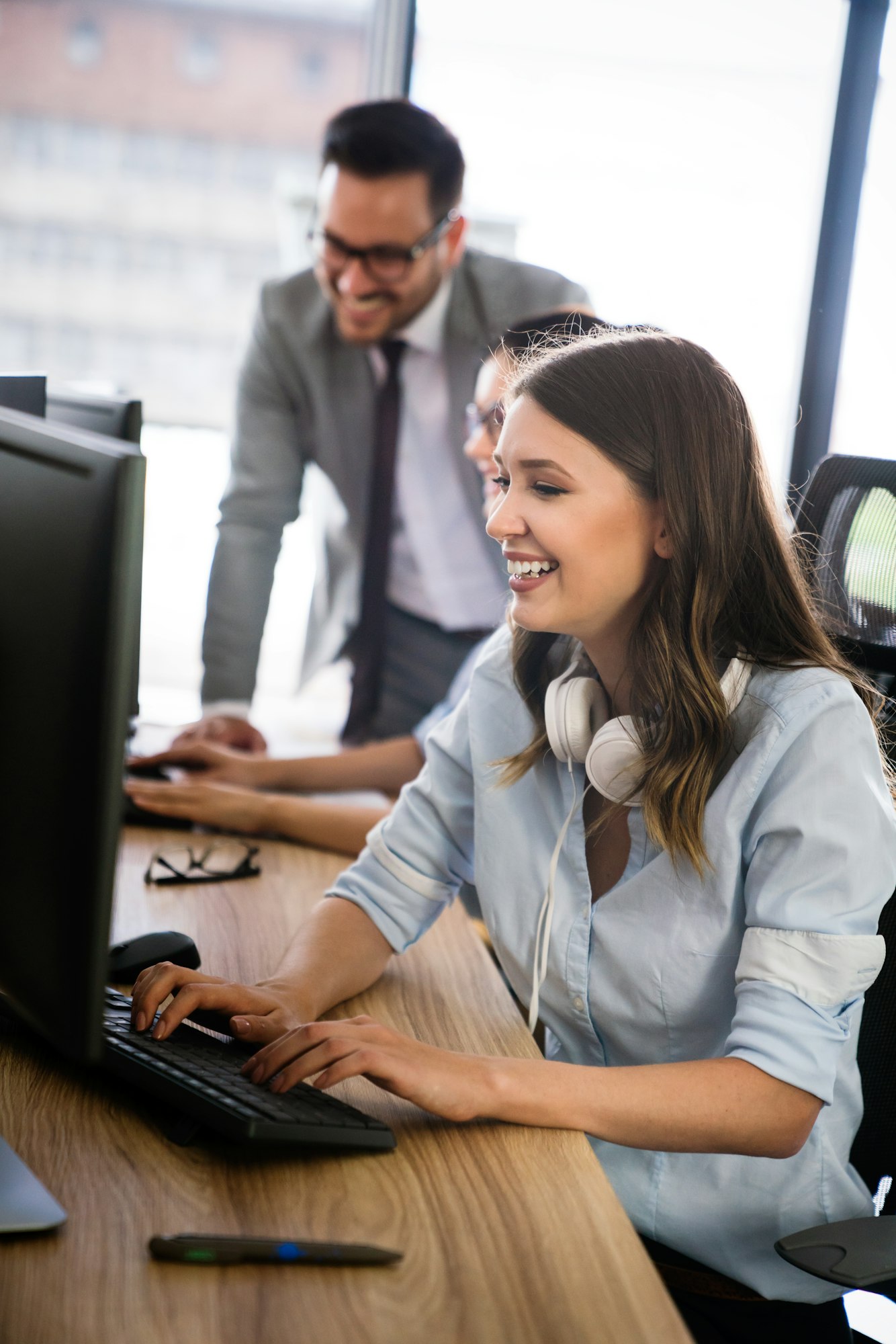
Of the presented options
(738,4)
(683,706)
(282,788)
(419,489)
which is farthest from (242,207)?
(683,706)

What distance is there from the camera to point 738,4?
3029 mm

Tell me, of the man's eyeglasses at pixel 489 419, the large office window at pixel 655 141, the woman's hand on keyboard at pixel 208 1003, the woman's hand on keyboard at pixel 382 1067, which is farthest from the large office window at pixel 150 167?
the woman's hand on keyboard at pixel 382 1067

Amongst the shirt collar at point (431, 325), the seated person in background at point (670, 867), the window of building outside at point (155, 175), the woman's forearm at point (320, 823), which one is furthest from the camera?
the window of building outside at point (155, 175)

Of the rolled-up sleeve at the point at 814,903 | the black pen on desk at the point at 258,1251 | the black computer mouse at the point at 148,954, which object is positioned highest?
the rolled-up sleeve at the point at 814,903

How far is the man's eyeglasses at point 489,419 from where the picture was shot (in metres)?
1.68

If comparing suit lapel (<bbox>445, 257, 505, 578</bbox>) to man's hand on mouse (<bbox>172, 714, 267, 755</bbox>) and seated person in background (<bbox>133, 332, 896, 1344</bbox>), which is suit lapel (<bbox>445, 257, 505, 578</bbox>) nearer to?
man's hand on mouse (<bbox>172, 714, 267, 755</bbox>)

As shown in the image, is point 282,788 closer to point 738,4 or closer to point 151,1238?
point 151,1238

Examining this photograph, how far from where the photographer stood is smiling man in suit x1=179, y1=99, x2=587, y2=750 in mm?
2260

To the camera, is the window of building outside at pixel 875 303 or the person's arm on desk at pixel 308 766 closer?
the person's arm on desk at pixel 308 766

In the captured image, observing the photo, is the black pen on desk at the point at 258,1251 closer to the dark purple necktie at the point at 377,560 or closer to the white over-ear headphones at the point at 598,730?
the white over-ear headphones at the point at 598,730

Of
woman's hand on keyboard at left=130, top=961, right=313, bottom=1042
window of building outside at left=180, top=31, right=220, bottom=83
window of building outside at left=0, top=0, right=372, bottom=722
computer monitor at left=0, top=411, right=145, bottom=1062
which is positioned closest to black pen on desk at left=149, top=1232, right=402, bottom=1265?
computer monitor at left=0, top=411, right=145, bottom=1062

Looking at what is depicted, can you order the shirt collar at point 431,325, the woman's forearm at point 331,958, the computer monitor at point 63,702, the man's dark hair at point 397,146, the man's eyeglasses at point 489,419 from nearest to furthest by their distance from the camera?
the computer monitor at point 63,702
the woman's forearm at point 331,958
the man's eyeglasses at point 489,419
the man's dark hair at point 397,146
the shirt collar at point 431,325

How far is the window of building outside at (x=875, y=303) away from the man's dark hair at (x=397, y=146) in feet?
4.45

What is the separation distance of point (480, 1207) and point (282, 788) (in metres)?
1.07
